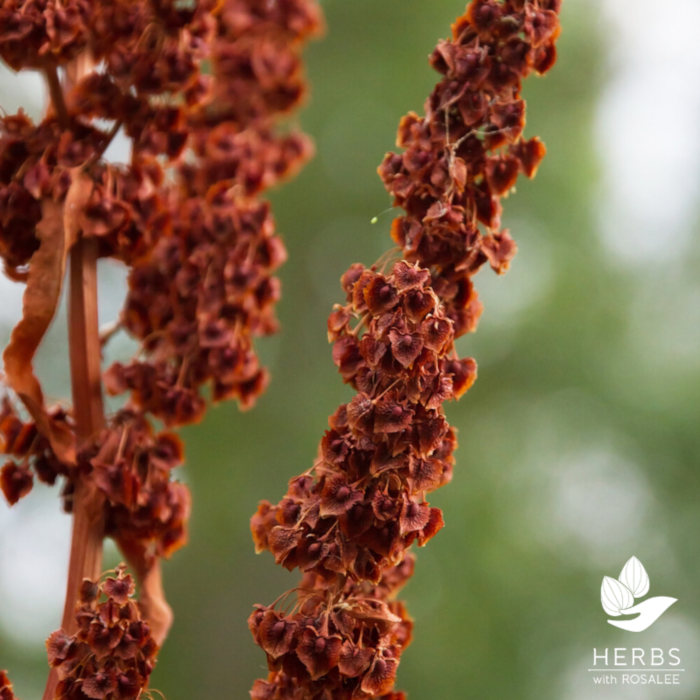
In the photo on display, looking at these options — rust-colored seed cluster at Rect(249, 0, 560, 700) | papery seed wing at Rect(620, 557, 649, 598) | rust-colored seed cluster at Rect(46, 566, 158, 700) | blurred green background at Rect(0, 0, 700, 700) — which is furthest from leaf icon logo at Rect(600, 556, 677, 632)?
blurred green background at Rect(0, 0, 700, 700)

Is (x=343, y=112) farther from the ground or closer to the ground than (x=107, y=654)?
farther from the ground

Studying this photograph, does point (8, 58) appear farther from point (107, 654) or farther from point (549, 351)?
point (549, 351)

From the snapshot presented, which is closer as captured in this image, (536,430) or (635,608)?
(635,608)

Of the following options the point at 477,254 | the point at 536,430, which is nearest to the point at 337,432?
the point at 477,254

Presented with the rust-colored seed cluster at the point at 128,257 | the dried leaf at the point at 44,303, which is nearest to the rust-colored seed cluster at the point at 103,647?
the rust-colored seed cluster at the point at 128,257

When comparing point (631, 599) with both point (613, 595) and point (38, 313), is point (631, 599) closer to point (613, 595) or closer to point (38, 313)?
point (613, 595)
